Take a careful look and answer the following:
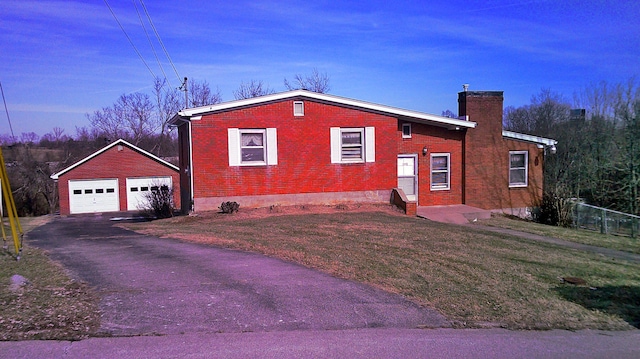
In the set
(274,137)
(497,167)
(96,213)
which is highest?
(274,137)

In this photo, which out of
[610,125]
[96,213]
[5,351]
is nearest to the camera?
[5,351]

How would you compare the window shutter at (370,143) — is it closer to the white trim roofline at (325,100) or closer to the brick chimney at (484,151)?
the white trim roofline at (325,100)

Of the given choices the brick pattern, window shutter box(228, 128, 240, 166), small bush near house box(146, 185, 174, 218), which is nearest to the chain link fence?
window shutter box(228, 128, 240, 166)

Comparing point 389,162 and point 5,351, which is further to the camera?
point 389,162

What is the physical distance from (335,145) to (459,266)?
33.5 feet

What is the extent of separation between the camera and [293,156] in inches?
715

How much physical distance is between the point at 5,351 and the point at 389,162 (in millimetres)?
15886

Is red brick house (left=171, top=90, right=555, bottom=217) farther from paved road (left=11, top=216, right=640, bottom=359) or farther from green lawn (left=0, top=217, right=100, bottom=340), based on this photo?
green lawn (left=0, top=217, right=100, bottom=340)

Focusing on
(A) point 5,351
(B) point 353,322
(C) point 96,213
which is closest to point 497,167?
(B) point 353,322

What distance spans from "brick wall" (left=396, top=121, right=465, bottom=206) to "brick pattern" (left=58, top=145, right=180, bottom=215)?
20.9 m

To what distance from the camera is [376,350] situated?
5000mm

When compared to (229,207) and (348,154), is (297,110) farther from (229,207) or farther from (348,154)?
(229,207)

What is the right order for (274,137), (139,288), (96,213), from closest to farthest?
(139,288), (274,137), (96,213)

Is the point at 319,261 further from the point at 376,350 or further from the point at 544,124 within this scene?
the point at 544,124
